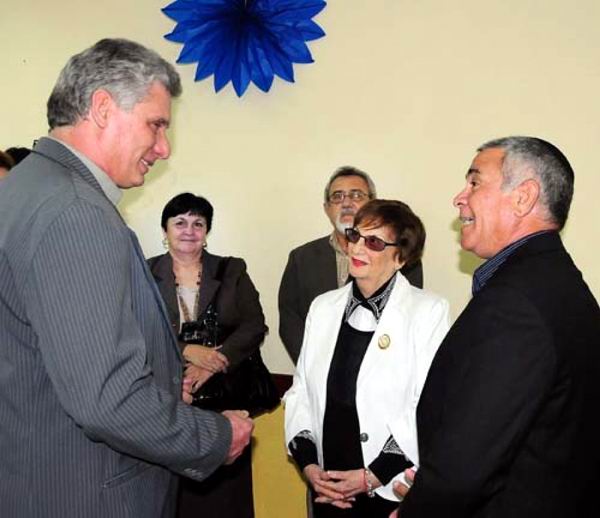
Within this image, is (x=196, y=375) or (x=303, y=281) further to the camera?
(x=303, y=281)

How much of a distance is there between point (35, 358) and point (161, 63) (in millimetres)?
650

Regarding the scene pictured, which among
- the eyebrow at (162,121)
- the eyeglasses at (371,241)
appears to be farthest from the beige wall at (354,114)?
the eyebrow at (162,121)


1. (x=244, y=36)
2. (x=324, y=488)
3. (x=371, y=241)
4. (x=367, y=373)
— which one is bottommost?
(x=324, y=488)

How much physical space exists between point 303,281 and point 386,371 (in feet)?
3.41

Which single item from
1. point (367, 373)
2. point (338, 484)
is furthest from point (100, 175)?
point (338, 484)

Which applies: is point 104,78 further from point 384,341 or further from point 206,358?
point 206,358

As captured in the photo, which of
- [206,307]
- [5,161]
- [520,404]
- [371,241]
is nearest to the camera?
[520,404]

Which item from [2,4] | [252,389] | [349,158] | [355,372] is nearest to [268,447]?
[252,389]

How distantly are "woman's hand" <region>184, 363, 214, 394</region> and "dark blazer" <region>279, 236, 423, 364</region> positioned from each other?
38 cm

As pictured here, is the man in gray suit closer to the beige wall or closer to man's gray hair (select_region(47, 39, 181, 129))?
man's gray hair (select_region(47, 39, 181, 129))

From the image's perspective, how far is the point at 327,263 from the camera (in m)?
2.99

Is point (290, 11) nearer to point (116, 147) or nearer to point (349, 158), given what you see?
point (349, 158)

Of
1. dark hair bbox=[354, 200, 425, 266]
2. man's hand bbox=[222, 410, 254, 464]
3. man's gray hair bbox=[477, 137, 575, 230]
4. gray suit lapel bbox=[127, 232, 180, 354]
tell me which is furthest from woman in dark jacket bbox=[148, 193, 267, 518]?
man's gray hair bbox=[477, 137, 575, 230]

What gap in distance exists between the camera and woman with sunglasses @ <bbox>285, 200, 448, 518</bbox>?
2.02 m
